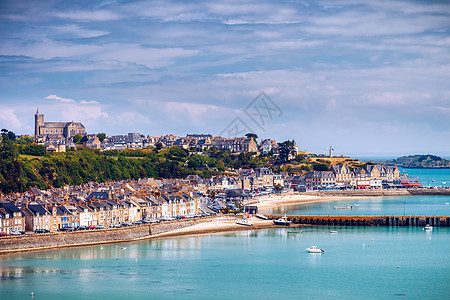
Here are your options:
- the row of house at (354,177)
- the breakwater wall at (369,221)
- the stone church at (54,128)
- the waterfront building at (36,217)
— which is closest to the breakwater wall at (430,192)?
the row of house at (354,177)

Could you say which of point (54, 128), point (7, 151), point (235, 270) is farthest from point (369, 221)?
point (54, 128)

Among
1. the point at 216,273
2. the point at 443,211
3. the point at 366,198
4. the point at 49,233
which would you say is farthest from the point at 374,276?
the point at 366,198

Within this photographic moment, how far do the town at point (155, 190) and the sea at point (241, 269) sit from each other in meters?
4.47

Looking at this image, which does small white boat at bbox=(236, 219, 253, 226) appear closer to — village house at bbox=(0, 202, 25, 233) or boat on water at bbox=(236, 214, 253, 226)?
boat on water at bbox=(236, 214, 253, 226)

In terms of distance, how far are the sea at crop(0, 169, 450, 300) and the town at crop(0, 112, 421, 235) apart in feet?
14.7

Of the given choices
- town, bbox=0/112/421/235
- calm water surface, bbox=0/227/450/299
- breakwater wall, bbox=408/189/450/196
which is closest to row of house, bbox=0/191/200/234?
town, bbox=0/112/421/235

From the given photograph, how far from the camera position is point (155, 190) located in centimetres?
7156

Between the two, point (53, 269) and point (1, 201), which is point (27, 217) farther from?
point (53, 269)

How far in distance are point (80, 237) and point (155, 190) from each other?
75.4 feet

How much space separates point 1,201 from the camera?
5181cm

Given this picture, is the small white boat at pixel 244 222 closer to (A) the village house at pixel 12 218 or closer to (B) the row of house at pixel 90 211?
(B) the row of house at pixel 90 211

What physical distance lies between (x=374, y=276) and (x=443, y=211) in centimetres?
4086

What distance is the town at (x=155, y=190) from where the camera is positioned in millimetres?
51312

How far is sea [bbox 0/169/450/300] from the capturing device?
37.5m
